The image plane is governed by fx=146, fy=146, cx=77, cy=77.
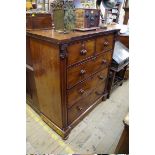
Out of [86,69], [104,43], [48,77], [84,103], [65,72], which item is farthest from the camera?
[84,103]

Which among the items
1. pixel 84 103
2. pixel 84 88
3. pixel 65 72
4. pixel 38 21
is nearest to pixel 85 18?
pixel 38 21

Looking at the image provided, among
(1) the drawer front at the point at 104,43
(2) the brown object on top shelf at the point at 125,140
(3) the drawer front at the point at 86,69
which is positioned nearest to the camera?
(2) the brown object on top shelf at the point at 125,140

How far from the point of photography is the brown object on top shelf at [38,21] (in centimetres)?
134

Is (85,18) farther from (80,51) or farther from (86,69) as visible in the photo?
(86,69)

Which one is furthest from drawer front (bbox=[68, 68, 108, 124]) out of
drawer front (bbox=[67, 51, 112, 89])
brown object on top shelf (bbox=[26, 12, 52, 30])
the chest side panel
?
brown object on top shelf (bbox=[26, 12, 52, 30])

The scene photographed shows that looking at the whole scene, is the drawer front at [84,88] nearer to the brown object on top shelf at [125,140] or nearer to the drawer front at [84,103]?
the drawer front at [84,103]

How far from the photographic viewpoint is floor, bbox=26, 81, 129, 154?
5.01ft

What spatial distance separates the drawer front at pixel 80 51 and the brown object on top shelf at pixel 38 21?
0.44 m

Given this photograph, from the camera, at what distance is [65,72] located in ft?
4.09

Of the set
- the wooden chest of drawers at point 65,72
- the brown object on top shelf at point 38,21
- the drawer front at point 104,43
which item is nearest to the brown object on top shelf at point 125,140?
the wooden chest of drawers at point 65,72

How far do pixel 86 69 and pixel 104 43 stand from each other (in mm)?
393
